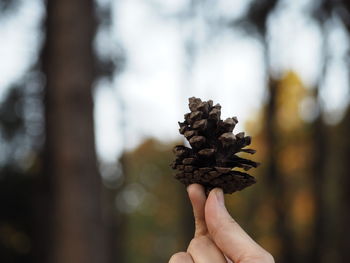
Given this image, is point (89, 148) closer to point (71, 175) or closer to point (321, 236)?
point (71, 175)

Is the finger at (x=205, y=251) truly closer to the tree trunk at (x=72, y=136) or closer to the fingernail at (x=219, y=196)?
the fingernail at (x=219, y=196)

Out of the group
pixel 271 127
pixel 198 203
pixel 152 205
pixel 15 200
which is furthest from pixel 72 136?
pixel 152 205

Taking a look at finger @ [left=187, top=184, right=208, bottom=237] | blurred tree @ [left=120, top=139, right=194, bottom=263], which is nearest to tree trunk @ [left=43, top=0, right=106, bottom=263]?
finger @ [left=187, top=184, right=208, bottom=237]

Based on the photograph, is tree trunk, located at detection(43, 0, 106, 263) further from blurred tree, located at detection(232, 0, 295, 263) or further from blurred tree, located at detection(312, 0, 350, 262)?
blurred tree, located at detection(232, 0, 295, 263)

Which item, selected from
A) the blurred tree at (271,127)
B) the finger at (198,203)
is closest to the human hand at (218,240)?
the finger at (198,203)

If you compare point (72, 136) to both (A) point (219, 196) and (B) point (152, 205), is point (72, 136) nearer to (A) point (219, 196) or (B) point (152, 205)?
(A) point (219, 196)

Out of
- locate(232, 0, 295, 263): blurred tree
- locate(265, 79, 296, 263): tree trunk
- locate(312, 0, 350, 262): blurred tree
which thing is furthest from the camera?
locate(265, 79, 296, 263): tree trunk
